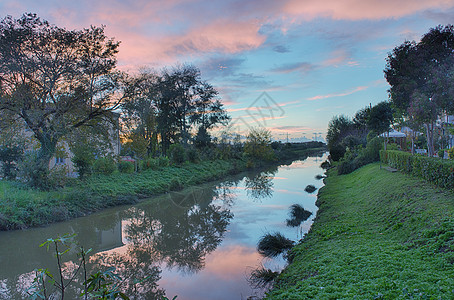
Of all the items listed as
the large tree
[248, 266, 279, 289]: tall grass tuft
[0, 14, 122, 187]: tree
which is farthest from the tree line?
the large tree

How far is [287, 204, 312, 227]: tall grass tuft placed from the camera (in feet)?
36.9

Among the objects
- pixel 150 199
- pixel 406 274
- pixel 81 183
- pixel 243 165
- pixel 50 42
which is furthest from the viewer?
pixel 243 165

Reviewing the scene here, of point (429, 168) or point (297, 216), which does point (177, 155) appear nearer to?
point (297, 216)

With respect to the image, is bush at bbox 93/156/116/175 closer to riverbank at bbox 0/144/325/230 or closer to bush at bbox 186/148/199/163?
riverbank at bbox 0/144/325/230

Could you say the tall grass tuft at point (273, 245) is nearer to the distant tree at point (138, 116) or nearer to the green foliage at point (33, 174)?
the green foliage at point (33, 174)

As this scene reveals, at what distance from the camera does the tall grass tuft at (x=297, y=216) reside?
1124 cm

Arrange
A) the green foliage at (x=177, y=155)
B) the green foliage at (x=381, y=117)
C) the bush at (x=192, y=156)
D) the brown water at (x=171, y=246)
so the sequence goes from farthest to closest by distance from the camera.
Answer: the bush at (x=192, y=156), the green foliage at (x=177, y=155), the green foliage at (x=381, y=117), the brown water at (x=171, y=246)

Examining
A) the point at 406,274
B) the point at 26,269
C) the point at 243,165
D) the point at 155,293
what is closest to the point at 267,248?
the point at 155,293

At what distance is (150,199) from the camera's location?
1831 cm

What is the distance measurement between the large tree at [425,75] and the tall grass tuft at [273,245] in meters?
7.65

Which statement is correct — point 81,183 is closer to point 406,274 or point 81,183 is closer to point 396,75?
point 406,274

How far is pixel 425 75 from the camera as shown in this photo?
13633 mm

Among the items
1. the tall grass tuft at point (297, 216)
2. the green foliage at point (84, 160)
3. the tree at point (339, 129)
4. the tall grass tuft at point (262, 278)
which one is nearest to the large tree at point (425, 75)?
the tall grass tuft at point (297, 216)

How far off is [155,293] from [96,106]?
506 inches
